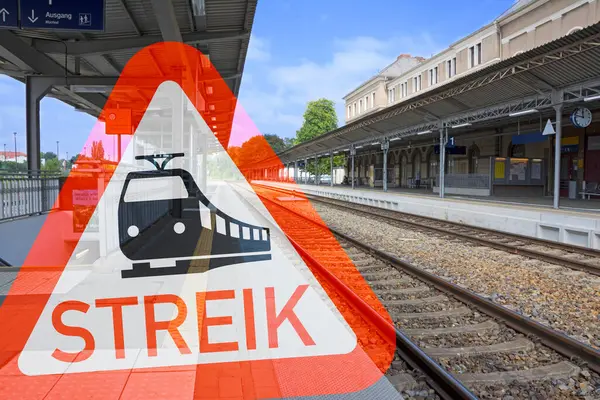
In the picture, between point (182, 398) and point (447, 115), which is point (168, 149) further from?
point (182, 398)

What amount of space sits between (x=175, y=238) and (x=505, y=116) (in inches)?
538

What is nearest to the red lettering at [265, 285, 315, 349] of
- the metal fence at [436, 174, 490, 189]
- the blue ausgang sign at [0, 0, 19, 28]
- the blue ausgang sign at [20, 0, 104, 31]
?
the blue ausgang sign at [20, 0, 104, 31]

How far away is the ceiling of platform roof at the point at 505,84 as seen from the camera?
39.4 feet

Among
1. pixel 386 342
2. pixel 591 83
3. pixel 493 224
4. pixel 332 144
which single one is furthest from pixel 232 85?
pixel 332 144

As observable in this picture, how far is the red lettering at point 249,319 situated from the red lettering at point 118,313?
3.72 ft

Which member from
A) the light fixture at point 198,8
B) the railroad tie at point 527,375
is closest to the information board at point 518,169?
the light fixture at point 198,8

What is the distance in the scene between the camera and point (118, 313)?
188 inches

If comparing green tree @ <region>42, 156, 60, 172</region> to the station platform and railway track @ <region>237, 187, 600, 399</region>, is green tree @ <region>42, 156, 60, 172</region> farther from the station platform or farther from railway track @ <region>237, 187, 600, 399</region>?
the station platform

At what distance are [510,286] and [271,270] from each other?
3.84 meters

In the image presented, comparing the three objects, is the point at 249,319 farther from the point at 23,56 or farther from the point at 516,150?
the point at 516,150

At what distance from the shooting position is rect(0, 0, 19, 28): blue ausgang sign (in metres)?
7.08

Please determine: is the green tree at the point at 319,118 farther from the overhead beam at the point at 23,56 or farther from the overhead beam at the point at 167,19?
the overhead beam at the point at 167,19

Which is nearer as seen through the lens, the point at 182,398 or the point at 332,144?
the point at 182,398

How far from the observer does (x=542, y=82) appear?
46.4ft
